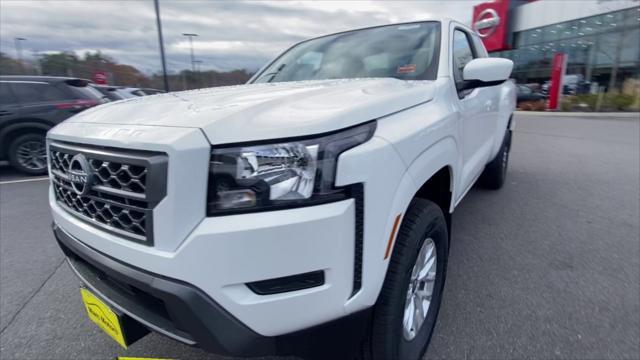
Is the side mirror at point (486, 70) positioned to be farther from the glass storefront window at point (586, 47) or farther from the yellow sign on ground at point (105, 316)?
the glass storefront window at point (586, 47)

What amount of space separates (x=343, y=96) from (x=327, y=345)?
0.96 m

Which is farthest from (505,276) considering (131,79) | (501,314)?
(131,79)

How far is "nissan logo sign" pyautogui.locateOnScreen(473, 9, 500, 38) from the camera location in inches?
1045

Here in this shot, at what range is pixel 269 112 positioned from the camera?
4.25ft

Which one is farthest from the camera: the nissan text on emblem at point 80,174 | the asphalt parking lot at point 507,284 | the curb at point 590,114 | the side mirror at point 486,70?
the curb at point 590,114

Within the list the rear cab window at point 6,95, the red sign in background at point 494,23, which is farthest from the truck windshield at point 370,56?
the red sign in background at point 494,23

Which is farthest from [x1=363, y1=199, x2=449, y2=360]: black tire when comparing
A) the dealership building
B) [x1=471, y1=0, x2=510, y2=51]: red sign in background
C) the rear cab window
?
[x1=471, y1=0, x2=510, y2=51]: red sign in background

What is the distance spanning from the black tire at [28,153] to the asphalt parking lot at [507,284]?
5.88 ft

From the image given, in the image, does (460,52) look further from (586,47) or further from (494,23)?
(494,23)

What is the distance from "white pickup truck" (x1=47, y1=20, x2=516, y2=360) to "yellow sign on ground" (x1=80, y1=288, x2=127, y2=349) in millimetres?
10

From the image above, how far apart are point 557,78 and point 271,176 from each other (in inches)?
842

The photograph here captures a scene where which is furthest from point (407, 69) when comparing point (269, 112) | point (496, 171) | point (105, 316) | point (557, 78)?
point (557, 78)

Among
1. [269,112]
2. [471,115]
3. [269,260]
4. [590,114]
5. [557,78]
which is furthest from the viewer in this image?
[557,78]

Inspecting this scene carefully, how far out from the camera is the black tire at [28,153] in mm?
6277
